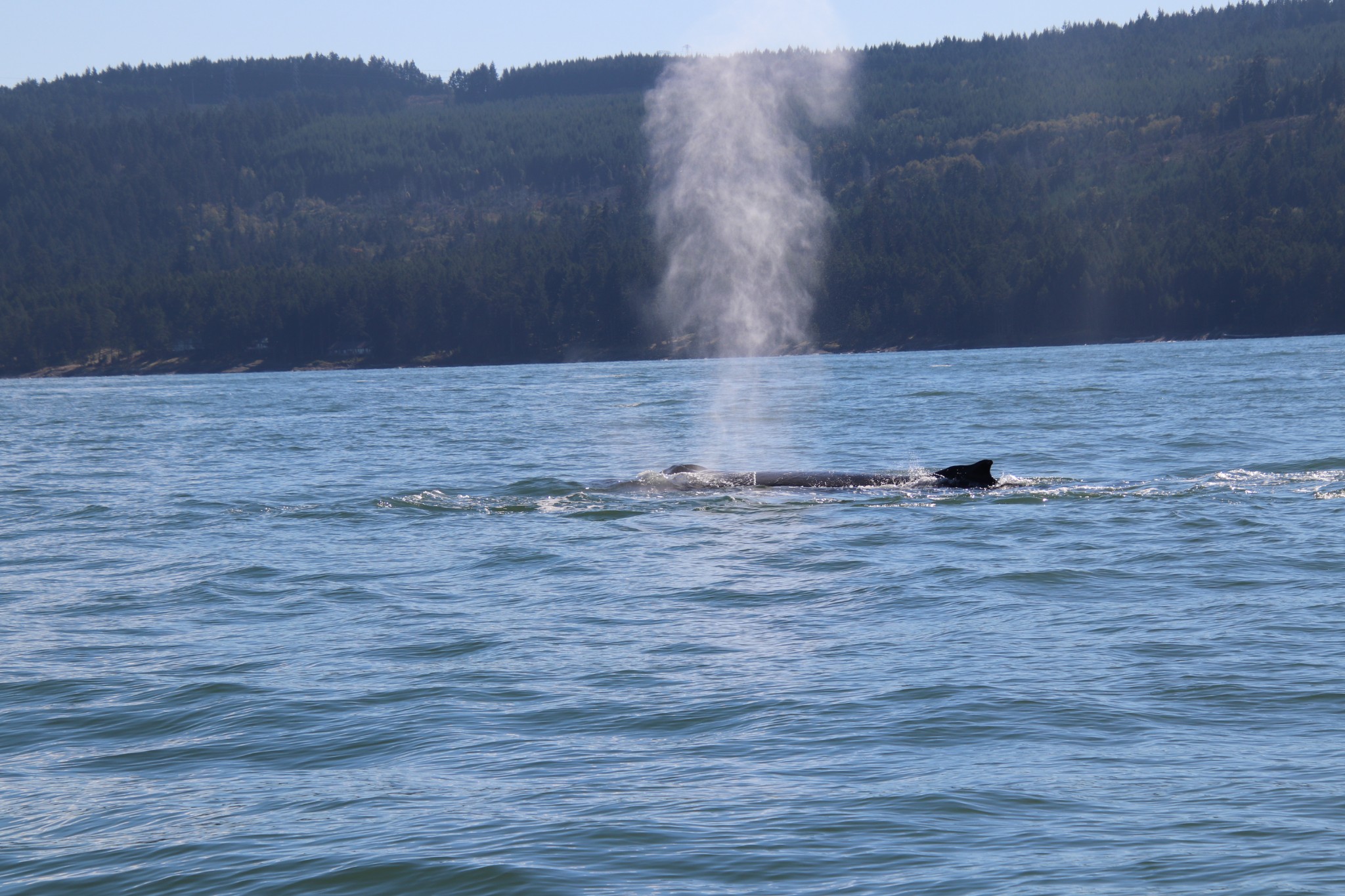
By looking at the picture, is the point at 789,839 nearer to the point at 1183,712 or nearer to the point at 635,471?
the point at 1183,712

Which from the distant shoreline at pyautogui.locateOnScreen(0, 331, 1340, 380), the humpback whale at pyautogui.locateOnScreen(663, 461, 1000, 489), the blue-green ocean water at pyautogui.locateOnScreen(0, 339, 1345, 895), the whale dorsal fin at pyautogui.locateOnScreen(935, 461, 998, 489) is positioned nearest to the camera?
the blue-green ocean water at pyautogui.locateOnScreen(0, 339, 1345, 895)

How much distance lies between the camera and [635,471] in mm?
30531

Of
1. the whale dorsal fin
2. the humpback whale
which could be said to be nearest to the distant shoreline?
the humpback whale

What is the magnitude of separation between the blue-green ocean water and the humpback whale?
1.86 feet

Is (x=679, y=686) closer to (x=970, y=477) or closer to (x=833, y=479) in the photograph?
(x=970, y=477)

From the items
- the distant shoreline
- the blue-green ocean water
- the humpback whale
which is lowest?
the blue-green ocean water

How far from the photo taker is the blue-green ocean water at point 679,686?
26.3ft

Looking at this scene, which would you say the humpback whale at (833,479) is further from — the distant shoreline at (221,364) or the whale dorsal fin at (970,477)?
the distant shoreline at (221,364)

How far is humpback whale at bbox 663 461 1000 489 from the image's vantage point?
24859 mm

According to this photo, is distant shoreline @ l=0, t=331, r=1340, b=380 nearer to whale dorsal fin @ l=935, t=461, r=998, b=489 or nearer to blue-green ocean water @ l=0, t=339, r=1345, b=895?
whale dorsal fin @ l=935, t=461, r=998, b=489

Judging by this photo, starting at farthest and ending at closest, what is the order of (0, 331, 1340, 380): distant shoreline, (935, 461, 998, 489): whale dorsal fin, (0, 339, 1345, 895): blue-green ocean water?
(0, 331, 1340, 380): distant shoreline, (935, 461, 998, 489): whale dorsal fin, (0, 339, 1345, 895): blue-green ocean water

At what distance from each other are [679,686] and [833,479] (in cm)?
1417

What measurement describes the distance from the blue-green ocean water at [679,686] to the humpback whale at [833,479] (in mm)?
566

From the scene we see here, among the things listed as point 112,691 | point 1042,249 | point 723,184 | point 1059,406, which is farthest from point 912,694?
point 1042,249
